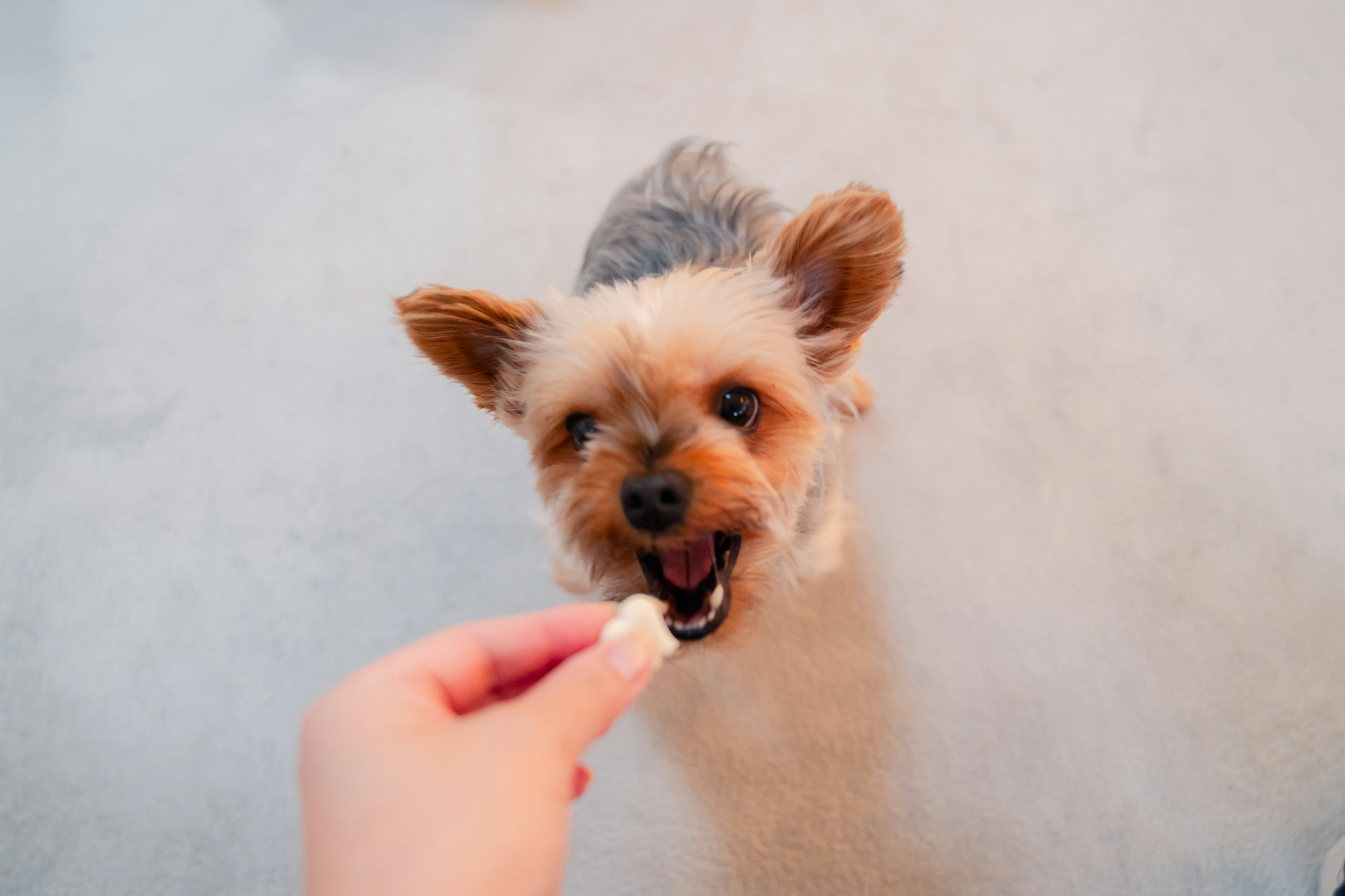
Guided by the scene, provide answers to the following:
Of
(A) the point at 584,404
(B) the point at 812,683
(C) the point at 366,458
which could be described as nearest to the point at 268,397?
(C) the point at 366,458

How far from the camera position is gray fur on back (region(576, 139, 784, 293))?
5.07 ft

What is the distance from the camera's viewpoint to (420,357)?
4.16 ft

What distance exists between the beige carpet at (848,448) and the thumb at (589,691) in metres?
1.00

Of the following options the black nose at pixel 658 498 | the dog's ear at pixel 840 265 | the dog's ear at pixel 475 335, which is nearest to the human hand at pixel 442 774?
the black nose at pixel 658 498

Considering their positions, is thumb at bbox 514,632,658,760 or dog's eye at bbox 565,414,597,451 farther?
dog's eye at bbox 565,414,597,451

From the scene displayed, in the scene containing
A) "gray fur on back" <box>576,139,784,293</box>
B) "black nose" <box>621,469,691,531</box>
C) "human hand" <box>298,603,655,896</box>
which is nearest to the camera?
"human hand" <box>298,603,655,896</box>

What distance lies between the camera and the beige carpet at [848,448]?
1628 millimetres

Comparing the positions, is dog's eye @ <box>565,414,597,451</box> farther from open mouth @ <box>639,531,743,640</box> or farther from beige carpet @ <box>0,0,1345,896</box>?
beige carpet @ <box>0,0,1345,896</box>

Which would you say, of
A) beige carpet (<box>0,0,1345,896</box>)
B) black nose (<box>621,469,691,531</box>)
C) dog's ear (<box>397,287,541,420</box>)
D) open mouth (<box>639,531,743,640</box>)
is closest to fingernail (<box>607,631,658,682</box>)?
black nose (<box>621,469,691,531</box>)

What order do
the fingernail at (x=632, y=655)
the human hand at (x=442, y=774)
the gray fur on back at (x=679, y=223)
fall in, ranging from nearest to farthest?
the human hand at (x=442, y=774)
the fingernail at (x=632, y=655)
the gray fur on back at (x=679, y=223)

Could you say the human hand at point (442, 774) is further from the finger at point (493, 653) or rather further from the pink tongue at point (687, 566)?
the pink tongue at point (687, 566)

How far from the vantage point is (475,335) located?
121 centimetres

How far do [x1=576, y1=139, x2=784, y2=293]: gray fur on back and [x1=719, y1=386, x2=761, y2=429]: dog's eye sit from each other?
1.36ft

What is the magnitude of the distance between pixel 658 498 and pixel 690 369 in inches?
9.5
